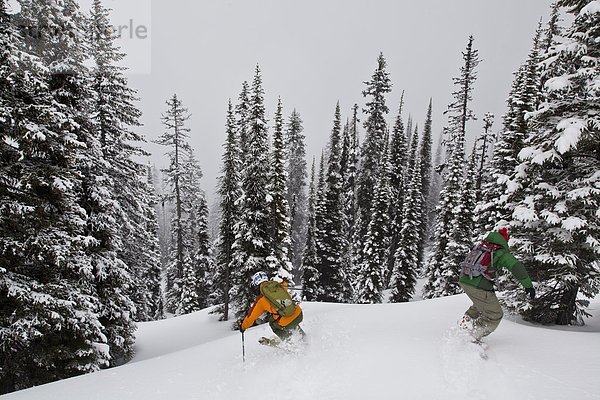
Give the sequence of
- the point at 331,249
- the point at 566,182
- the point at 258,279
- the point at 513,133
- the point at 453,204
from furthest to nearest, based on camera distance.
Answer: the point at 331,249
the point at 453,204
the point at 513,133
the point at 566,182
the point at 258,279

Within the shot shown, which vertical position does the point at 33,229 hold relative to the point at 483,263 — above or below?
below

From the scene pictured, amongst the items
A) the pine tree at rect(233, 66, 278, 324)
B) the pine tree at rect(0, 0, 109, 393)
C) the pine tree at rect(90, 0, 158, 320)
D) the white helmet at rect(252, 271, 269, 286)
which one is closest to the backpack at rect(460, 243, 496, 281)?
the white helmet at rect(252, 271, 269, 286)

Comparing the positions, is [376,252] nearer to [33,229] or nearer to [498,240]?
[498,240]

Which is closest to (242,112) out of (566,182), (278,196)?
(278,196)

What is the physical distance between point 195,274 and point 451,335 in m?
32.8

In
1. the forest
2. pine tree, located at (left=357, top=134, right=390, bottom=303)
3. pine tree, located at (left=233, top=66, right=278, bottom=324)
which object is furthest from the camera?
pine tree, located at (left=357, top=134, right=390, bottom=303)

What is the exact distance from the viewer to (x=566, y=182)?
7992 millimetres

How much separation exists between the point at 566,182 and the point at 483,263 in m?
3.88

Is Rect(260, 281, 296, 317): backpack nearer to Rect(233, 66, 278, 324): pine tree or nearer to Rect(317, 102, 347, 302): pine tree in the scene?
Rect(233, 66, 278, 324): pine tree

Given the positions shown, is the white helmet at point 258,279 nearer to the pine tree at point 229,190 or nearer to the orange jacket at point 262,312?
the orange jacket at point 262,312

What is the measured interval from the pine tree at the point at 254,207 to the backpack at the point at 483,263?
16.1 metres

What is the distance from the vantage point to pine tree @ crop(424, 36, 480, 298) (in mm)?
25375

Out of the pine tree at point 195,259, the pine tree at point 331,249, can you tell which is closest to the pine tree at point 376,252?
the pine tree at point 331,249

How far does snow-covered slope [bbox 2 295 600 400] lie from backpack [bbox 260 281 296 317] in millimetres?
920
